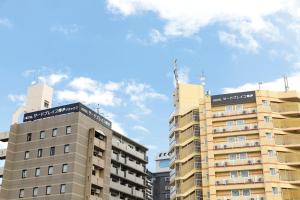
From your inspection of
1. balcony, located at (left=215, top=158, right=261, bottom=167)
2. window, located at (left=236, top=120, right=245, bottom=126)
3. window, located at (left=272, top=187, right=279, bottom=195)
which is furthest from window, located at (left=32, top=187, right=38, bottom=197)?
window, located at (left=272, top=187, right=279, bottom=195)

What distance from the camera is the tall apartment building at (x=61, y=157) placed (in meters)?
83.4

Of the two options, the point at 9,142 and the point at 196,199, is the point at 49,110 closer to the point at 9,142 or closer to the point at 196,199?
the point at 9,142

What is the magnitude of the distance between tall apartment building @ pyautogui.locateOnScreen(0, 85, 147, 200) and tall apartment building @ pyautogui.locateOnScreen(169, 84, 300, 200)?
13.5 m

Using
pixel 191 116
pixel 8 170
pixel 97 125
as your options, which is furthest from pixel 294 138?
pixel 8 170

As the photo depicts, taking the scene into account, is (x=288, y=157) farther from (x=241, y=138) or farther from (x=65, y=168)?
(x=65, y=168)

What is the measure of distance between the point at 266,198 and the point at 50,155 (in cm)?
3768

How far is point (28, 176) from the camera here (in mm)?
86188

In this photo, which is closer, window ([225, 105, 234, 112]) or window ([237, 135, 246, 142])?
window ([237, 135, 246, 142])

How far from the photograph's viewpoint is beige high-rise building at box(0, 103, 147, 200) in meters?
83.4

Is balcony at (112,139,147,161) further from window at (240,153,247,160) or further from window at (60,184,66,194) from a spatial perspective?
window at (240,153,247,160)

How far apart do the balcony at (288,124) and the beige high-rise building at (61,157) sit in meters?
31.8

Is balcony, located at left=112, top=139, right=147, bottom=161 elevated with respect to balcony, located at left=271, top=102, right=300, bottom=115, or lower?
lower

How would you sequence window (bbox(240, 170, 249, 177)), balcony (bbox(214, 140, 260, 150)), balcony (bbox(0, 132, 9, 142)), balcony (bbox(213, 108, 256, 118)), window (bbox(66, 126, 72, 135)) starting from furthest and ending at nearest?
balcony (bbox(0, 132, 9, 142)) → window (bbox(66, 126, 72, 135)) → balcony (bbox(213, 108, 256, 118)) → balcony (bbox(214, 140, 260, 150)) → window (bbox(240, 170, 249, 177))

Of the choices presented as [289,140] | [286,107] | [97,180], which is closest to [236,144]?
[289,140]
